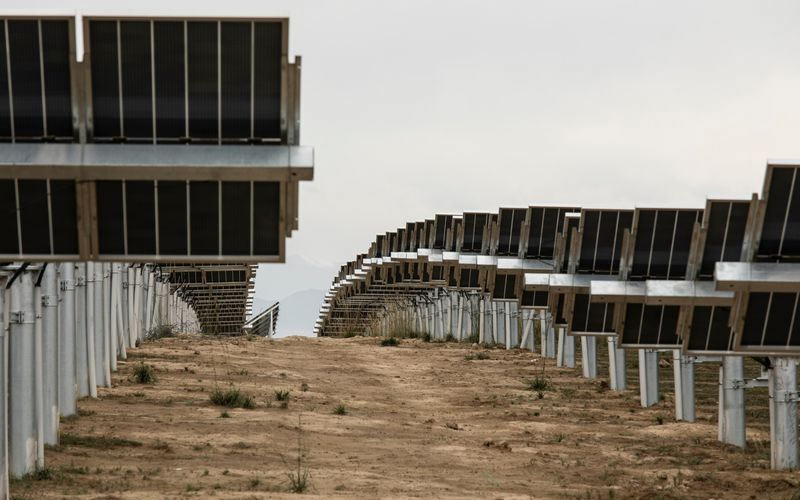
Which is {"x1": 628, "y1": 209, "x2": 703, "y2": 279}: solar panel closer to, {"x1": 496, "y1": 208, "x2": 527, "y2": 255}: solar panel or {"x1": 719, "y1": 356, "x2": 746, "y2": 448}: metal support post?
{"x1": 719, "y1": 356, "x2": 746, "y2": 448}: metal support post

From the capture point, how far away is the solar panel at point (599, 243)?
94.0 ft

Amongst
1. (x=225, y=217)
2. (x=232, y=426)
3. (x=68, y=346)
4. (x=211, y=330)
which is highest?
(x=225, y=217)

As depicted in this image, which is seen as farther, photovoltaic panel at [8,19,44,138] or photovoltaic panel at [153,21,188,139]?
photovoltaic panel at [8,19,44,138]

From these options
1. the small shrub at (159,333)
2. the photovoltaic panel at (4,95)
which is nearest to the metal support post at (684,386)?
the photovoltaic panel at (4,95)

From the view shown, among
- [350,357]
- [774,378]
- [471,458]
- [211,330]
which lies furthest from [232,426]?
[211,330]

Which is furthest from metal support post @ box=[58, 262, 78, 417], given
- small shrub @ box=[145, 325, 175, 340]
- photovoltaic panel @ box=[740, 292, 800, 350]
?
small shrub @ box=[145, 325, 175, 340]

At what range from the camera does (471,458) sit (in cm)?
2141

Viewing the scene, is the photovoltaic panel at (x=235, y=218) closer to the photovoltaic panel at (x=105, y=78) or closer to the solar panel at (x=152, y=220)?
the solar panel at (x=152, y=220)

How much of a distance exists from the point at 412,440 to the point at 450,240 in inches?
1225

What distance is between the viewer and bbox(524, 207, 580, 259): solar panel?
38.4 metres

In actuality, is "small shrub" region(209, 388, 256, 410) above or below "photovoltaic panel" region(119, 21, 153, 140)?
below

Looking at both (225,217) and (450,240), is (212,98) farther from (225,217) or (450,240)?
(450,240)

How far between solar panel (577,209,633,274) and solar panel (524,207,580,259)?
9.32 metres

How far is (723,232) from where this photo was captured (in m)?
21.6
